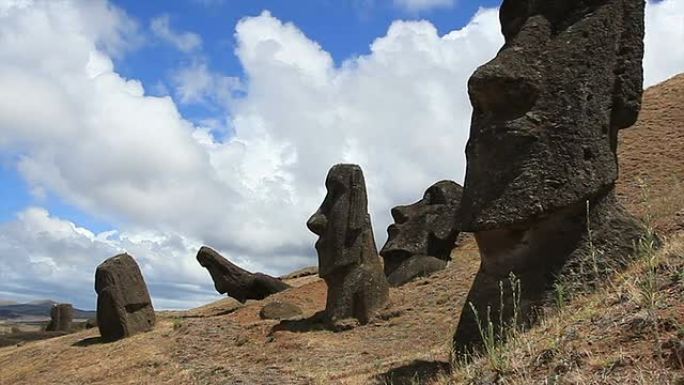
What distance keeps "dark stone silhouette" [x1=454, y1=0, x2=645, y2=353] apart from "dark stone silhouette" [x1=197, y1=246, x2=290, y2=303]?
16.9 meters

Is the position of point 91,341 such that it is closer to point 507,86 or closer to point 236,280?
point 236,280

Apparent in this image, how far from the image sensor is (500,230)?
798cm

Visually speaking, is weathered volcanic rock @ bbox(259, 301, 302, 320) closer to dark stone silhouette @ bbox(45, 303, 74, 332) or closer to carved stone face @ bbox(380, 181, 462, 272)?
carved stone face @ bbox(380, 181, 462, 272)

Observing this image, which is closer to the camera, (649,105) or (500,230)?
(500,230)

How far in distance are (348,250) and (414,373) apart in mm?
8358

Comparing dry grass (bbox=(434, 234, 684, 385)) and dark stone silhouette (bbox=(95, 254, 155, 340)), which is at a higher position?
dark stone silhouette (bbox=(95, 254, 155, 340))

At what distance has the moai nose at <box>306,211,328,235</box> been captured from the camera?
1717cm

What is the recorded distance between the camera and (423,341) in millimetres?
12906

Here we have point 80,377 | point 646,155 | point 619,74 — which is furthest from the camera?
point 646,155

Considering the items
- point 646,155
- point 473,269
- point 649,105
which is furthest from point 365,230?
point 649,105

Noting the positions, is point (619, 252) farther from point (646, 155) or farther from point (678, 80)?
point (678, 80)

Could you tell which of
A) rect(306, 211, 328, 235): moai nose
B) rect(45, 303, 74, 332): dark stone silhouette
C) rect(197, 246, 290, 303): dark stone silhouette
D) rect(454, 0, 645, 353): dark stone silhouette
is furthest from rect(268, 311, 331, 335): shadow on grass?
rect(45, 303, 74, 332): dark stone silhouette

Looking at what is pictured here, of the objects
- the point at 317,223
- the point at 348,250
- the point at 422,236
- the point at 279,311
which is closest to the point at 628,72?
the point at 348,250

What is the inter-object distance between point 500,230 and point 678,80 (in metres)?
26.5
